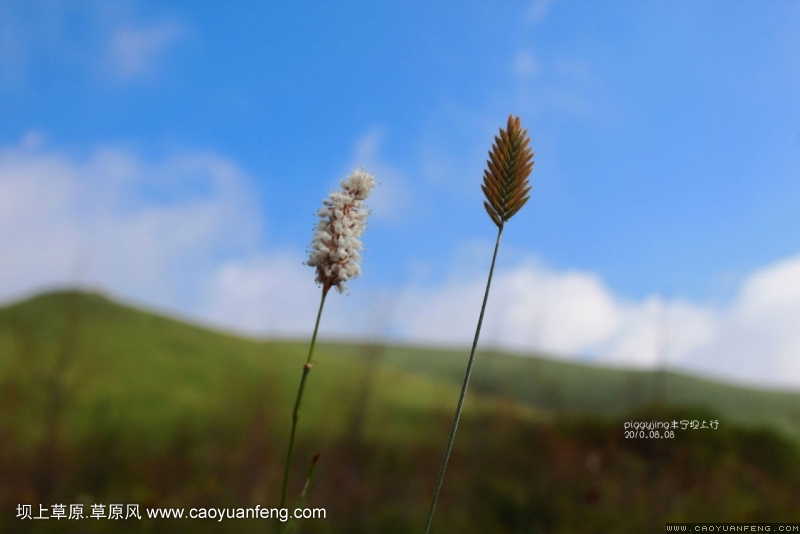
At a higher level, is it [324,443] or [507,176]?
[507,176]

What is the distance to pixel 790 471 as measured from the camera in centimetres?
1290

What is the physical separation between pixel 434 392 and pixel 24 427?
32.3 feet

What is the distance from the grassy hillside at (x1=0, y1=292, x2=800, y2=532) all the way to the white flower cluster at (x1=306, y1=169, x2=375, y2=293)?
6.17 metres

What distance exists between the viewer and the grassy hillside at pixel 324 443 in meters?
8.38

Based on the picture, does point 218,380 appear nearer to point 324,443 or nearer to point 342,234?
point 324,443

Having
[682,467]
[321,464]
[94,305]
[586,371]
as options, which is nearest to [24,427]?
[321,464]

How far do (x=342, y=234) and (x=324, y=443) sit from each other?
10.9 m

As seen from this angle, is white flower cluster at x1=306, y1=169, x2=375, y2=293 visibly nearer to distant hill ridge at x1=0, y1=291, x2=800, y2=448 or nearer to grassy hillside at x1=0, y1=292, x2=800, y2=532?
grassy hillside at x1=0, y1=292, x2=800, y2=532

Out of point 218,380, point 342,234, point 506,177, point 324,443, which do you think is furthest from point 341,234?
point 218,380

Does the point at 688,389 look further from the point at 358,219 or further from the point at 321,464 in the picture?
Answer: the point at 358,219

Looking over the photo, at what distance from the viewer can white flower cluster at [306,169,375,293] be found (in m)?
1.51

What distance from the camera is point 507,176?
46.1 inches

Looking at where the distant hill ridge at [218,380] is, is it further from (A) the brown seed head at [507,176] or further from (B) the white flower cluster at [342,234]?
(A) the brown seed head at [507,176]

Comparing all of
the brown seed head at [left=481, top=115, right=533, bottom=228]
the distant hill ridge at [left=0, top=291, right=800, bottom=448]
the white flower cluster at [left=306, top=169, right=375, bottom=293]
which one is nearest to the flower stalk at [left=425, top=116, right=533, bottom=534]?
the brown seed head at [left=481, top=115, right=533, bottom=228]
